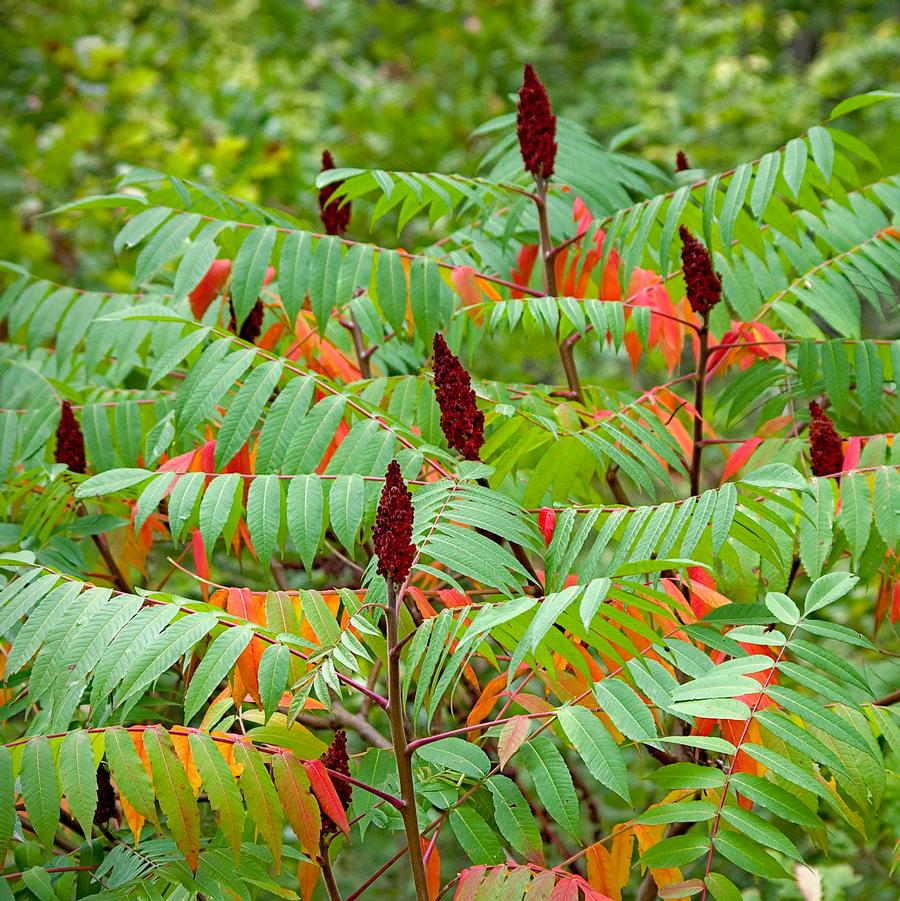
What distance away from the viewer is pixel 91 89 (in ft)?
22.7

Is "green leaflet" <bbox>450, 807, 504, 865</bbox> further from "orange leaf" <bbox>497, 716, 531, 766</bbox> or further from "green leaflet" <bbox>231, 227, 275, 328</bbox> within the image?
"green leaflet" <bbox>231, 227, 275, 328</bbox>

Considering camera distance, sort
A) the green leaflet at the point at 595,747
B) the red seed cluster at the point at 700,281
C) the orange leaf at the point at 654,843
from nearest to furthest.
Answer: the green leaflet at the point at 595,747, the orange leaf at the point at 654,843, the red seed cluster at the point at 700,281

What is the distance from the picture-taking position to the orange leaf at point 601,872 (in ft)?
6.11

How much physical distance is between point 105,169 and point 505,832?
556 cm

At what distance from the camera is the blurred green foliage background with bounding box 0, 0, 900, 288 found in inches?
241

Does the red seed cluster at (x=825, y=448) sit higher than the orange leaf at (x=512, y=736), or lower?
higher

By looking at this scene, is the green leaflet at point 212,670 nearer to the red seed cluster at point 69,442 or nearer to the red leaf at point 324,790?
the red leaf at point 324,790

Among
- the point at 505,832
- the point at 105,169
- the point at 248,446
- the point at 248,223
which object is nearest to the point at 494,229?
the point at 248,223

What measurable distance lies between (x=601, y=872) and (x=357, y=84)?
25.3ft

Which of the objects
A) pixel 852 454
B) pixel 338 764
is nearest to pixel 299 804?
pixel 338 764

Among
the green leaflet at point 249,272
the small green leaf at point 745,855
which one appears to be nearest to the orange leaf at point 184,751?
the small green leaf at point 745,855

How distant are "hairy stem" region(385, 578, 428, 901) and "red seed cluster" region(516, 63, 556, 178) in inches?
51.2

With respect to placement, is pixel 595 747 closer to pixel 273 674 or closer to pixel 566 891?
pixel 566 891

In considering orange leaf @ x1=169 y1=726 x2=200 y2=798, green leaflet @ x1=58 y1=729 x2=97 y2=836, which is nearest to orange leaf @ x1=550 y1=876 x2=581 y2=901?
orange leaf @ x1=169 y1=726 x2=200 y2=798
